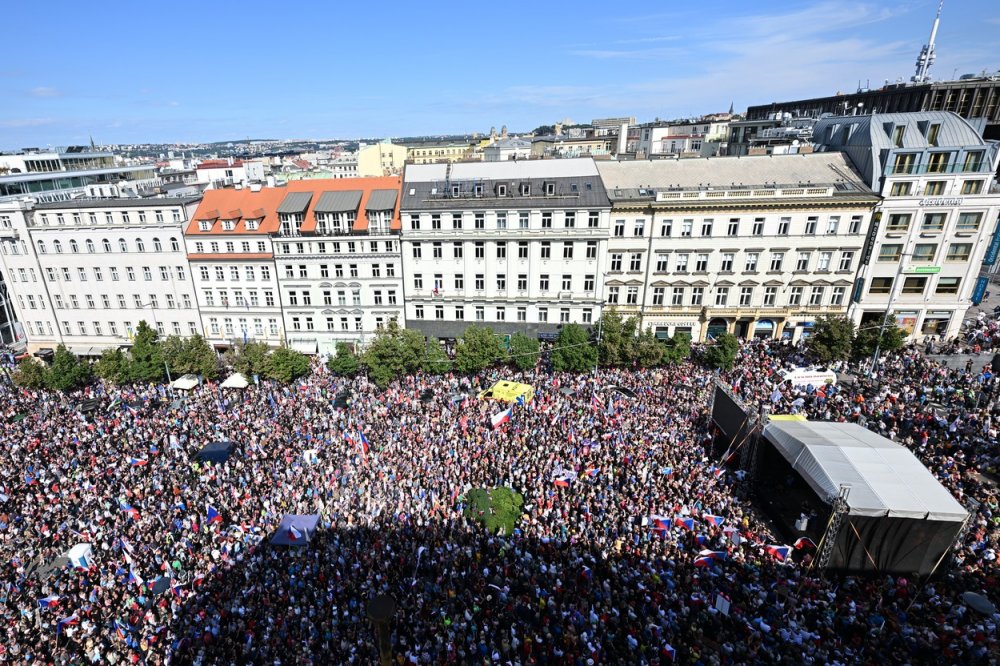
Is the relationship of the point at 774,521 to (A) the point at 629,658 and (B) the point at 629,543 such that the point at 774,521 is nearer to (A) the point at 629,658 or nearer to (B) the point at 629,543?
(B) the point at 629,543

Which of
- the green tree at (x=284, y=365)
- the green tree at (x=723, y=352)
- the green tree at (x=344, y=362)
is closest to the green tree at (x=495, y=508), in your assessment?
the green tree at (x=344, y=362)

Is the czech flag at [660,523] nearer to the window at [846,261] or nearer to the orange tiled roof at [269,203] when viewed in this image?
the window at [846,261]

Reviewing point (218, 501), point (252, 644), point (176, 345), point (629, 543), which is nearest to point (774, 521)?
point (629, 543)

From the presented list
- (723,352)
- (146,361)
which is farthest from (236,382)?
(723,352)

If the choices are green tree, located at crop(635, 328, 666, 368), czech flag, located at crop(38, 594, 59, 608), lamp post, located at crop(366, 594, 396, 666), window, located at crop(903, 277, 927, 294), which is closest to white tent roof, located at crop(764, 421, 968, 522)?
green tree, located at crop(635, 328, 666, 368)

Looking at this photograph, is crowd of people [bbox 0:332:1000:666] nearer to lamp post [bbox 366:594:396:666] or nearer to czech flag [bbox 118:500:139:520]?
czech flag [bbox 118:500:139:520]

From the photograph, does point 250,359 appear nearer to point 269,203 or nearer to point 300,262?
point 300,262
